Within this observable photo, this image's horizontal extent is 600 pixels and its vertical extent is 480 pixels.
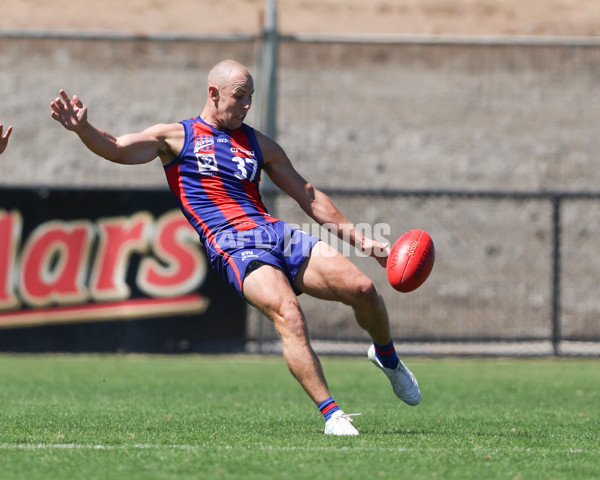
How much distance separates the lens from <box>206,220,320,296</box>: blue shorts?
6355mm

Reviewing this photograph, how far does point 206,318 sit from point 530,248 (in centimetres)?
615

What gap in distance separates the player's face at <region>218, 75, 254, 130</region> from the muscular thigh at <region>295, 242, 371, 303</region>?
0.96 meters

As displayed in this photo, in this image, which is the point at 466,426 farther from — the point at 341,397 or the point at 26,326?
the point at 26,326

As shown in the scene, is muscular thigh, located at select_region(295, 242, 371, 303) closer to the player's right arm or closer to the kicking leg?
the kicking leg

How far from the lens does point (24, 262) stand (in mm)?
13133

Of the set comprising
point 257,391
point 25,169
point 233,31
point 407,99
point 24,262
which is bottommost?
point 257,391

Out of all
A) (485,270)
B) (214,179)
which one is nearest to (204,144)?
(214,179)

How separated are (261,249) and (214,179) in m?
0.57

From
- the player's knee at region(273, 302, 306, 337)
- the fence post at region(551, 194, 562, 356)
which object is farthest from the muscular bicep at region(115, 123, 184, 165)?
the fence post at region(551, 194, 562, 356)

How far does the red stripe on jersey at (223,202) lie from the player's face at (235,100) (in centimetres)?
37

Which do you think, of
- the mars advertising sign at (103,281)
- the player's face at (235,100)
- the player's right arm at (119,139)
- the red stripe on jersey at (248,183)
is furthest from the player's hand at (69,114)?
the mars advertising sign at (103,281)

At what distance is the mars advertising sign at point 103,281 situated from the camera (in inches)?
517

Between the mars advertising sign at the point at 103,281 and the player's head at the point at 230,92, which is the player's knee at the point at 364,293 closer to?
the player's head at the point at 230,92

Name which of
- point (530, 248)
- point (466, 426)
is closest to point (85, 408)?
point (466, 426)
